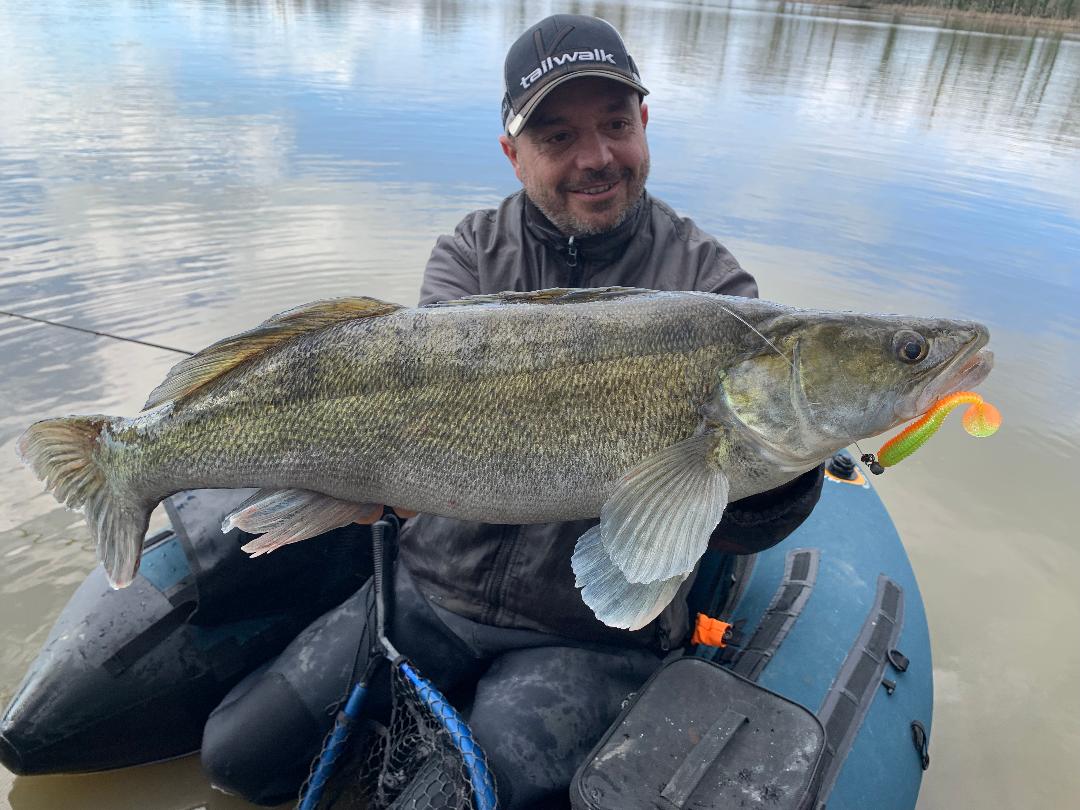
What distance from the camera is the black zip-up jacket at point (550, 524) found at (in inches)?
102

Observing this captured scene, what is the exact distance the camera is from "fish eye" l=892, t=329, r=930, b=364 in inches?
80.4

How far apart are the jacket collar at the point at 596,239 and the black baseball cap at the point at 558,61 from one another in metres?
0.42

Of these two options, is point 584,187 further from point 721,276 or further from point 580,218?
point 721,276

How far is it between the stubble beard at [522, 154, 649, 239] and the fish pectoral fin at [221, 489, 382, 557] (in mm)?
1473

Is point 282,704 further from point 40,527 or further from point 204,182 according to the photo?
point 204,182

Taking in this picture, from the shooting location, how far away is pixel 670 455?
2.08m

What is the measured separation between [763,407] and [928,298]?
773 cm

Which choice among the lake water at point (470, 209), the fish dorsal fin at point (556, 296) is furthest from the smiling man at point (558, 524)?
the lake water at point (470, 209)

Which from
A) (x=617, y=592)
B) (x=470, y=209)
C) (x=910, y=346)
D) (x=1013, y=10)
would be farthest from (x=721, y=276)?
(x=1013, y=10)

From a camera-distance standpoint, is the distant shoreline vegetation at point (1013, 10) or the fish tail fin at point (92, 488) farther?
the distant shoreline vegetation at point (1013, 10)

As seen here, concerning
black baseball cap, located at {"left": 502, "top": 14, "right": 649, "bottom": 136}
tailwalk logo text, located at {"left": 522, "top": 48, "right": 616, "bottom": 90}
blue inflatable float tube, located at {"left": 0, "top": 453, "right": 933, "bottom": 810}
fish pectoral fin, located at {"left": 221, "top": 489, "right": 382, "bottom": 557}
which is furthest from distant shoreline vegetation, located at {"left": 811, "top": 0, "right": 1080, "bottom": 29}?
fish pectoral fin, located at {"left": 221, "top": 489, "right": 382, "bottom": 557}

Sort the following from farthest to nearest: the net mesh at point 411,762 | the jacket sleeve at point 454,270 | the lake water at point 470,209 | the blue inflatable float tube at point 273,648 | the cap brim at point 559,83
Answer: the lake water at point 470,209 → the jacket sleeve at point 454,270 → the cap brim at point 559,83 → the blue inflatable float tube at point 273,648 → the net mesh at point 411,762

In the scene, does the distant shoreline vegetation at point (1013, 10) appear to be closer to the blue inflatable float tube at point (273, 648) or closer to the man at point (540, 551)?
the man at point (540, 551)

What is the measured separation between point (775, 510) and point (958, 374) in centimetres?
70
